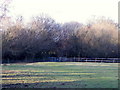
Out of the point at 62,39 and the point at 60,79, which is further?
the point at 62,39

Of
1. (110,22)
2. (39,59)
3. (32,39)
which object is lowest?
(39,59)

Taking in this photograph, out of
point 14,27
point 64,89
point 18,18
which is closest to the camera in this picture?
point 64,89

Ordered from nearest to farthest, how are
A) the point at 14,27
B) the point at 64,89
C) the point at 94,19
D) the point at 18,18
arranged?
the point at 64,89
the point at 14,27
the point at 18,18
the point at 94,19

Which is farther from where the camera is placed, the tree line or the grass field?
the tree line

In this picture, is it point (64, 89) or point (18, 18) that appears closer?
point (64, 89)

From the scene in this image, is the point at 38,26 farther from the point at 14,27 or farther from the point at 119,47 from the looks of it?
the point at 119,47

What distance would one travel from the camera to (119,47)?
40.8 m

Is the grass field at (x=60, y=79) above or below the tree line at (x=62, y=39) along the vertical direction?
below

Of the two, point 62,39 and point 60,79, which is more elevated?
point 62,39

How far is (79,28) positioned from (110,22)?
611 cm

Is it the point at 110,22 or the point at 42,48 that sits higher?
the point at 110,22

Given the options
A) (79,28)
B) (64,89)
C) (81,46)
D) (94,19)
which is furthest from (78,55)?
(64,89)

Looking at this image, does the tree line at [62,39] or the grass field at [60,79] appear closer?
the grass field at [60,79]

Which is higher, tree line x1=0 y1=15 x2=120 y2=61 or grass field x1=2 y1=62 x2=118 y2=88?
tree line x1=0 y1=15 x2=120 y2=61
